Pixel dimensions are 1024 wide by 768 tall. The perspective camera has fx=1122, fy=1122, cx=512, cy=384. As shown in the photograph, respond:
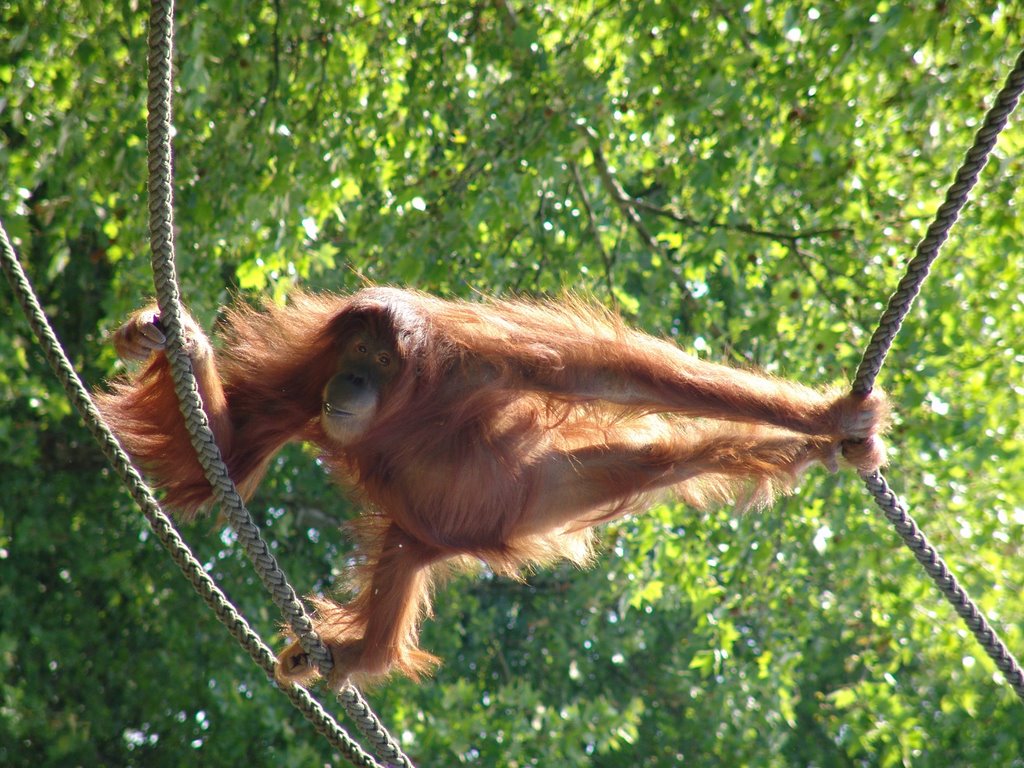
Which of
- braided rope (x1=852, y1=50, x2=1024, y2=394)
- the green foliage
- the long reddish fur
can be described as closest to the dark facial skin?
the long reddish fur

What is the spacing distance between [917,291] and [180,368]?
141cm

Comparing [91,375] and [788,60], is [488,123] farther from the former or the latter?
[91,375]

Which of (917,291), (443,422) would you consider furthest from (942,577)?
(443,422)

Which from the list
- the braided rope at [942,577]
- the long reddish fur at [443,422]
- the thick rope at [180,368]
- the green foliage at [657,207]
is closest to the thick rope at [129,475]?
the thick rope at [180,368]

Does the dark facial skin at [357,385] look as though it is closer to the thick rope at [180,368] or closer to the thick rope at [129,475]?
the thick rope at [180,368]

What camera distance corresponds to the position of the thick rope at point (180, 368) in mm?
1941

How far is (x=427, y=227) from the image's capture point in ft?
14.3

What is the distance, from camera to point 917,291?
7.10 feet

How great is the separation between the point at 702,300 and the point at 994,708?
3.63 m

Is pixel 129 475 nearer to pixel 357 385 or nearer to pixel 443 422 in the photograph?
pixel 357 385

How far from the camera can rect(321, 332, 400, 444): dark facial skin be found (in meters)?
2.38

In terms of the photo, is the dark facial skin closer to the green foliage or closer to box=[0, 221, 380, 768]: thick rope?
box=[0, 221, 380, 768]: thick rope

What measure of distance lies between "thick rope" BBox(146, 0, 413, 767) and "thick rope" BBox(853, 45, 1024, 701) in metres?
1.19

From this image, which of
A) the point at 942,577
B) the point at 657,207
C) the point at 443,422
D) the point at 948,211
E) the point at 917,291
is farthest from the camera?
the point at 657,207
